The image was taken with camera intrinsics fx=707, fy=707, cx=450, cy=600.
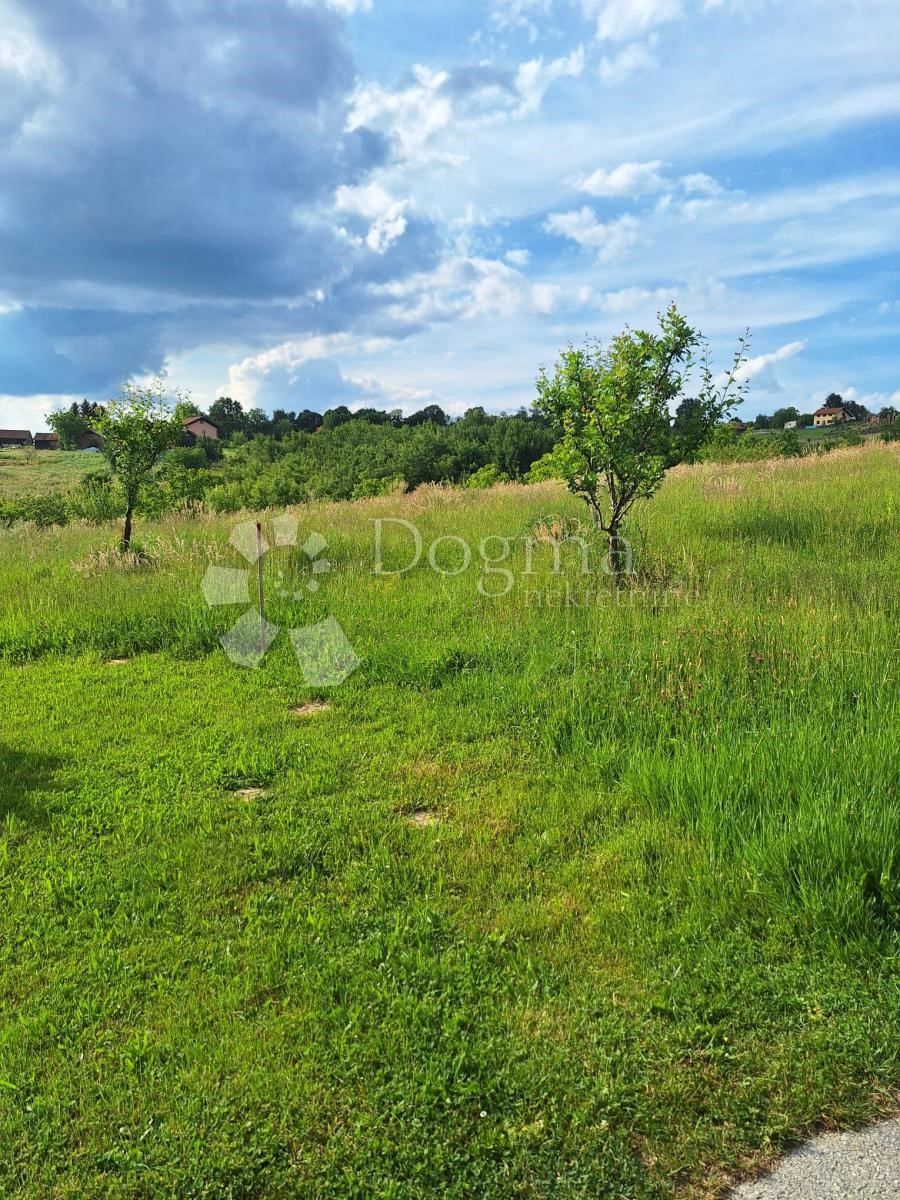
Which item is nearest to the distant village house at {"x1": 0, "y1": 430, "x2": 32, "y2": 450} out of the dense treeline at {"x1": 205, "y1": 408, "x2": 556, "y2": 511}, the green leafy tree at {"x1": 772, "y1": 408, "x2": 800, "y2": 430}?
the dense treeline at {"x1": 205, "y1": 408, "x2": 556, "y2": 511}

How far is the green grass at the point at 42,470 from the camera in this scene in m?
54.2

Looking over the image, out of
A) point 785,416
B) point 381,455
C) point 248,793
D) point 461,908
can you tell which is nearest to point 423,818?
point 461,908

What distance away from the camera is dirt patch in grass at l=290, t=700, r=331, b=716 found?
18.2 feet

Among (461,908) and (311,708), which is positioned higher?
(311,708)

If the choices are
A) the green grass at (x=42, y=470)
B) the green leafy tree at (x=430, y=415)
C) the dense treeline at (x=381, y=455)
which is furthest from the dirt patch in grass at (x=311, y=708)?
the green leafy tree at (x=430, y=415)

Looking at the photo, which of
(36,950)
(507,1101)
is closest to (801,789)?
(507,1101)

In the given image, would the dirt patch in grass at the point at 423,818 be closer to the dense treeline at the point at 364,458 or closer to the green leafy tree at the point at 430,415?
the dense treeline at the point at 364,458

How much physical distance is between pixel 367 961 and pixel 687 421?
7.26m

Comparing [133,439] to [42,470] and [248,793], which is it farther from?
[42,470]

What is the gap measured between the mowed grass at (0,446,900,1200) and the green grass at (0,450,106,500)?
1835 inches

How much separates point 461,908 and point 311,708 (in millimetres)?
2789

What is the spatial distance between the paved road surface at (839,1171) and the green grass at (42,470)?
165 ft

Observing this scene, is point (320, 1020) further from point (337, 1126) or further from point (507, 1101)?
point (507, 1101)

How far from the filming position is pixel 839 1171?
2029mm
